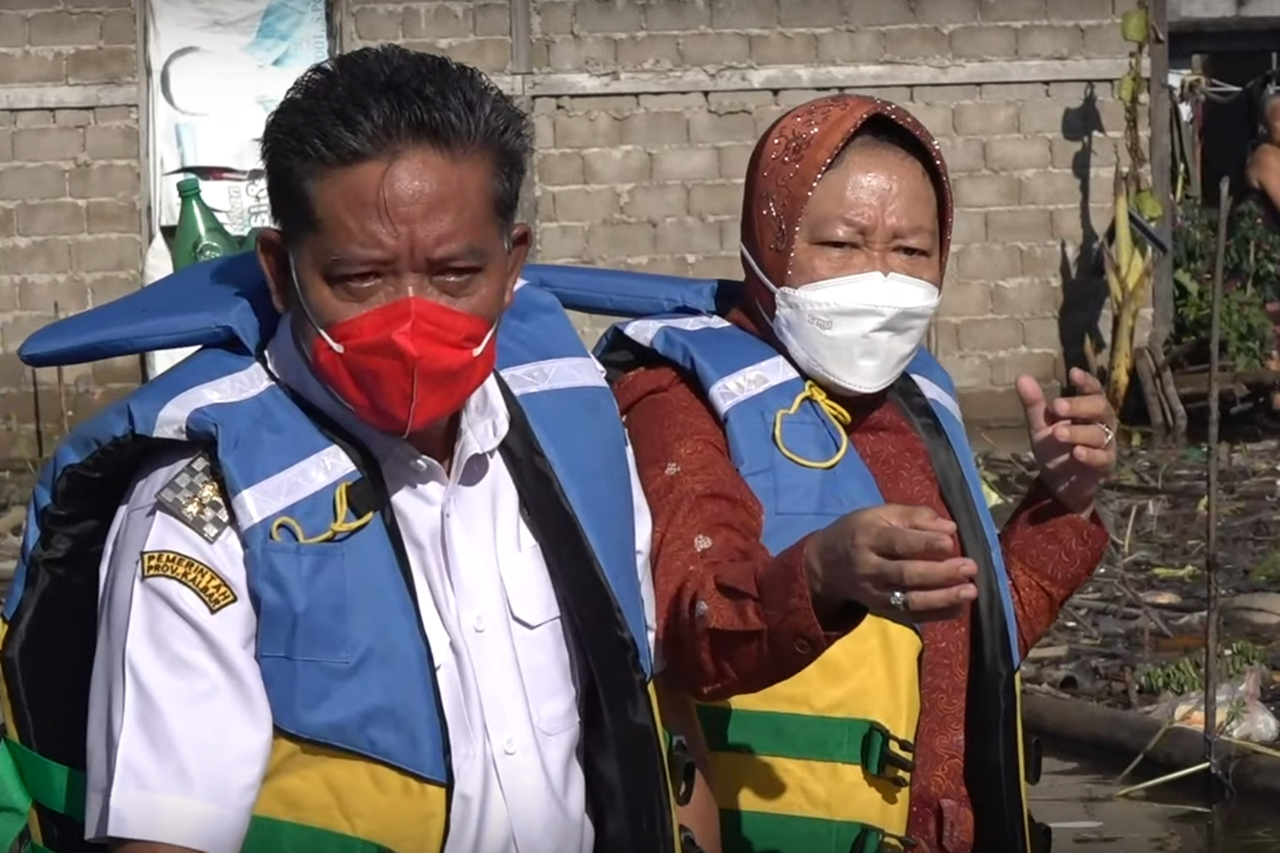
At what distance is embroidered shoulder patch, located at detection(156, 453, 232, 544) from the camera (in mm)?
2354

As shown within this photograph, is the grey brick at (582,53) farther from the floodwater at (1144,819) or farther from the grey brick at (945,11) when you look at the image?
the floodwater at (1144,819)

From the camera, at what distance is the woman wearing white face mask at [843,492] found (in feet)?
9.84

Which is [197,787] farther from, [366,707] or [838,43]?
[838,43]

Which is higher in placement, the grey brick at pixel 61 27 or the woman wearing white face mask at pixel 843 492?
the grey brick at pixel 61 27

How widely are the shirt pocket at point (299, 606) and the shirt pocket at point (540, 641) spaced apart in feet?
0.72

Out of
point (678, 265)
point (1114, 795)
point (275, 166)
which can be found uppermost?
point (275, 166)

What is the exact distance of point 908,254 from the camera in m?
3.30

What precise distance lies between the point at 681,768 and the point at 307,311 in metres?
0.74

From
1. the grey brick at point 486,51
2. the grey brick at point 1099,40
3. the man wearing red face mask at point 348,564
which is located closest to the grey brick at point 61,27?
the grey brick at point 486,51

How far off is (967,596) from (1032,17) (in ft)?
32.9

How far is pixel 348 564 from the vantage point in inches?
95.3

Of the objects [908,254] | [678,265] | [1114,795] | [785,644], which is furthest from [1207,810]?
[678,265]

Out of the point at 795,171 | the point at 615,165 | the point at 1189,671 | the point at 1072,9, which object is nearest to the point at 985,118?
the point at 1072,9

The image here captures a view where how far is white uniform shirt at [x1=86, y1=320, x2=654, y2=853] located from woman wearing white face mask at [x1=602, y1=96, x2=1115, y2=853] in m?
0.24
